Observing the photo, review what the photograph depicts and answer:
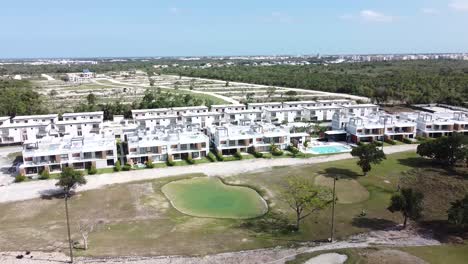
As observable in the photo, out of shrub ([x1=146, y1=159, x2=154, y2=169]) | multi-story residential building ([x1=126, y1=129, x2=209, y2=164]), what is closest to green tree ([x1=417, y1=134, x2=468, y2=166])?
multi-story residential building ([x1=126, y1=129, x2=209, y2=164])

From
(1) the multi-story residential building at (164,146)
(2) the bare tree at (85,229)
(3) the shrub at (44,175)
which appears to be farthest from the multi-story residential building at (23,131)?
(2) the bare tree at (85,229)

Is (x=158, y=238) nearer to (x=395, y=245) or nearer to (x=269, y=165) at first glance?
(x=395, y=245)

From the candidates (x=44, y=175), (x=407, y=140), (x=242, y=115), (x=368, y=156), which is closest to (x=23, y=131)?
(x=44, y=175)

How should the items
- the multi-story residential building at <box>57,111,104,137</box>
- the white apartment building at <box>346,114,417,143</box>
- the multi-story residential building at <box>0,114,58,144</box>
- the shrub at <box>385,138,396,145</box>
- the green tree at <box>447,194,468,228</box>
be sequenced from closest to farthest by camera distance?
the green tree at <box>447,194,468,228</box> < the shrub at <box>385,138,396,145</box> < the white apartment building at <box>346,114,417,143</box> < the multi-story residential building at <box>0,114,58,144</box> < the multi-story residential building at <box>57,111,104,137</box>

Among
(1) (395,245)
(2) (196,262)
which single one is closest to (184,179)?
(2) (196,262)

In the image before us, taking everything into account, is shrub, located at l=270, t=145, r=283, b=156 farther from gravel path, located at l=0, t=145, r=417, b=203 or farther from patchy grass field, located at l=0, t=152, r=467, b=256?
patchy grass field, located at l=0, t=152, r=467, b=256

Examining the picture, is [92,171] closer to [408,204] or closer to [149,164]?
[149,164]

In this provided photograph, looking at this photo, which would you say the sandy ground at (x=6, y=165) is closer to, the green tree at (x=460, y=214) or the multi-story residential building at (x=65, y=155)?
the multi-story residential building at (x=65, y=155)
